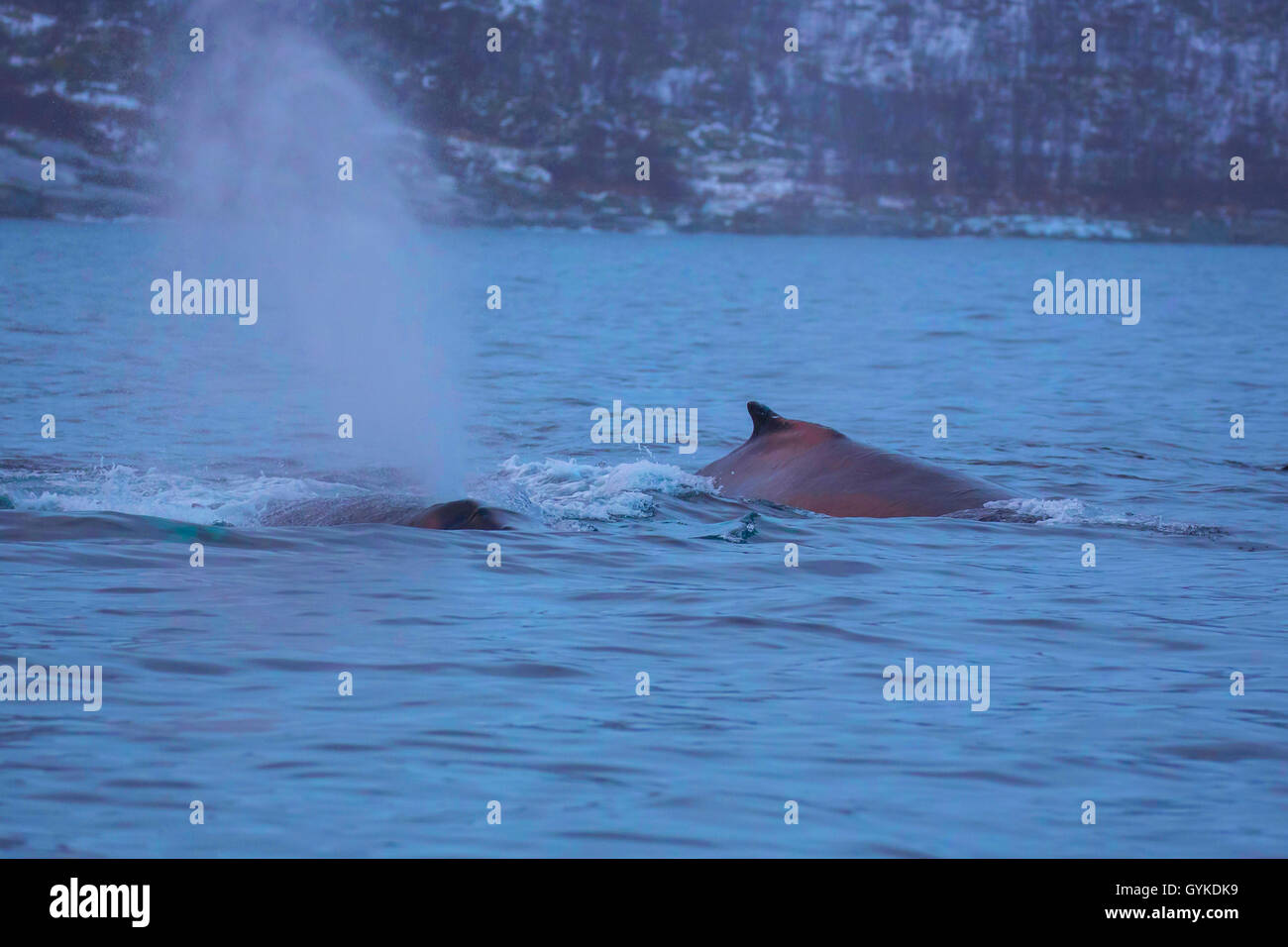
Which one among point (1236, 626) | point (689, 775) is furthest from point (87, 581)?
point (1236, 626)

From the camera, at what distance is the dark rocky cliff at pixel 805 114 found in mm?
172375

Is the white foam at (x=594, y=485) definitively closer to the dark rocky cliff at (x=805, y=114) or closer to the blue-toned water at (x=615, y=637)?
the blue-toned water at (x=615, y=637)

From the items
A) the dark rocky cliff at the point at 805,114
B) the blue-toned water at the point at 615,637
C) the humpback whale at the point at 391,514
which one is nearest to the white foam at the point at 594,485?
the blue-toned water at the point at 615,637

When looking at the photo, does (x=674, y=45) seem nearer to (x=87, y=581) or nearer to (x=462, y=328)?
(x=462, y=328)

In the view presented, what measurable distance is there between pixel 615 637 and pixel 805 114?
7424 inches

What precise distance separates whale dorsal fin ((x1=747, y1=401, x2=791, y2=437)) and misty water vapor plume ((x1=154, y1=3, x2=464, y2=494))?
9.81 ft

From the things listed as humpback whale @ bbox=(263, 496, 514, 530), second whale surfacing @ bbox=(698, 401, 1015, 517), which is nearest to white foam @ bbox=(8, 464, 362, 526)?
humpback whale @ bbox=(263, 496, 514, 530)

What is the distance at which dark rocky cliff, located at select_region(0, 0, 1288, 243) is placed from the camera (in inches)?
6786

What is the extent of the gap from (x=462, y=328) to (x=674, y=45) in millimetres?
164568

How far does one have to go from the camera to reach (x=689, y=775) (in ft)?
23.1

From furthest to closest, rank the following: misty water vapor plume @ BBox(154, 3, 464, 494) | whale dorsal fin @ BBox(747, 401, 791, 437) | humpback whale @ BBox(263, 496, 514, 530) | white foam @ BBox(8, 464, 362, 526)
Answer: misty water vapor plume @ BBox(154, 3, 464, 494) < whale dorsal fin @ BBox(747, 401, 791, 437) < white foam @ BBox(8, 464, 362, 526) < humpback whale @ BBox(263, 496, 514, 530)

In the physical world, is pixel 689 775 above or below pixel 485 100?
below

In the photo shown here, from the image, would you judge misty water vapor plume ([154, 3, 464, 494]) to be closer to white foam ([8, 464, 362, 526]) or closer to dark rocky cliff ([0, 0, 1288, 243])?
white foam ([8, 464, 362, 526])
